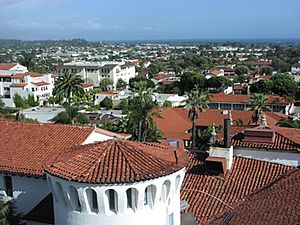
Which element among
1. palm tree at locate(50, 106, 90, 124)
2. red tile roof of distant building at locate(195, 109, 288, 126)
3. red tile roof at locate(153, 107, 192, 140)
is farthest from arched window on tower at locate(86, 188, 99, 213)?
palm tree at locate(50, 106, 90, 124)

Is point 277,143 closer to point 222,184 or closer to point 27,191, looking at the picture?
point 222,184

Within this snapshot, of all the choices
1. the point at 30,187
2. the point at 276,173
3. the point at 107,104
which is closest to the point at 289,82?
the point at 107,104

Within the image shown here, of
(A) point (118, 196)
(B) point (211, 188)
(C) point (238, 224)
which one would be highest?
(A) point (118, 196)

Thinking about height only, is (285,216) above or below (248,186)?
above

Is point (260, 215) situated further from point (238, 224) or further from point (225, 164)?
point (225, 164)

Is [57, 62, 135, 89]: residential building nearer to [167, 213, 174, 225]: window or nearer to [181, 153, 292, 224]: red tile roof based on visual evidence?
[181, 153, 292, 224]: red tile roof

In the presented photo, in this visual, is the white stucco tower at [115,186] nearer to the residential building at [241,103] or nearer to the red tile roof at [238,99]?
the residential building at [241,103]

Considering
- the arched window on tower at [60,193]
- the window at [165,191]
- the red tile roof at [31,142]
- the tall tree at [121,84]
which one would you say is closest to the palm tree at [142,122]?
the red tile roof at [31,142]
